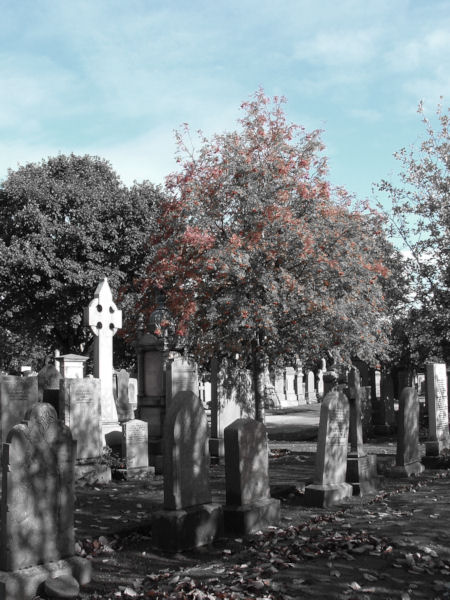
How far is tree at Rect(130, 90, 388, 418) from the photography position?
1473 cm

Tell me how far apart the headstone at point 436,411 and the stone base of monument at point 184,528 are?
8.40 metres

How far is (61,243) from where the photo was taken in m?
28.8

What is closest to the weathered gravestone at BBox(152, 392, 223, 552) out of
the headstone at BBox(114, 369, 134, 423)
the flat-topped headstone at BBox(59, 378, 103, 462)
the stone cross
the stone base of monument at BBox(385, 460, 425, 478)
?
the flat-topped headstone at BBox(59, 378, 103, 462)

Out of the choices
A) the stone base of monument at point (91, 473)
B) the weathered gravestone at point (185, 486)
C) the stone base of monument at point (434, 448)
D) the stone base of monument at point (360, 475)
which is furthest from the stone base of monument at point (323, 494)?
the stone base of monument at point (434, 448)

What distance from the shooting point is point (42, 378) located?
16172 millimetres

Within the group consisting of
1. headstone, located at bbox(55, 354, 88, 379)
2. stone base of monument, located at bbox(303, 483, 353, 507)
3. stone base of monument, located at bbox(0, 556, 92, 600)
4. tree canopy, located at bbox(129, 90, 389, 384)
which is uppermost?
tree canopy, located at bbox(129, 90, 389, 384)

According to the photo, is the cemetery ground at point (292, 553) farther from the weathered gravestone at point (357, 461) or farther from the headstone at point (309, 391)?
the headstone at point (309, 391)

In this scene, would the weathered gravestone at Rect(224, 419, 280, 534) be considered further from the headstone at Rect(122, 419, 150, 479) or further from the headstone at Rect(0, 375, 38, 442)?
the headstone at Rect(0, 375, 38, 442)

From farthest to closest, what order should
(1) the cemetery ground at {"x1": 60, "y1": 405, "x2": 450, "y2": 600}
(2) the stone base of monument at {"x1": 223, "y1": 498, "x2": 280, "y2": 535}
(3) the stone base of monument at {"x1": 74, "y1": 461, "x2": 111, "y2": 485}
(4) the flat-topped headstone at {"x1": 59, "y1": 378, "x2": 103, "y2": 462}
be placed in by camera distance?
(4) the flat-topped headstone at {"x1": 59, "y1": 378, "x2": 103, "y2": 462}, (3) the stone base of monument at {"x1": 74, "y1": 461, "x2": 111, "y2": 485}, (2) the stone base of monument at {"x1": 223, "y1": 498, "x2": 280, "y2": 535}, (1) the cemetery ground at {"x1": 60, "y1": 405, "x2": 450, "y2": 600}

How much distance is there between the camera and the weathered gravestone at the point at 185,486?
648cm

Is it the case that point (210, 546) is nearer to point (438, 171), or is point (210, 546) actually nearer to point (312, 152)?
point (312, 152)

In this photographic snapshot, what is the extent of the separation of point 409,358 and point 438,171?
22.8 feet

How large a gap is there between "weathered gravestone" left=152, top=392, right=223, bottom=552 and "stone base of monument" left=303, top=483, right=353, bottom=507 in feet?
7.56

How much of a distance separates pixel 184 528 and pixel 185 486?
46 cm
